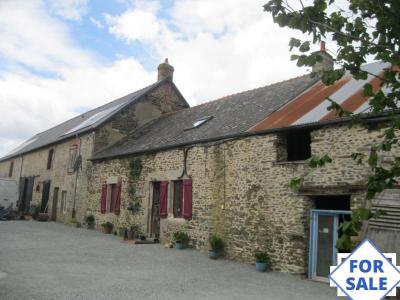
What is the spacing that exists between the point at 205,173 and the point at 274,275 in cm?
411

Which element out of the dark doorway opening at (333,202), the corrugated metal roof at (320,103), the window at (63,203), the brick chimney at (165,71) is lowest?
the window at (63,203)

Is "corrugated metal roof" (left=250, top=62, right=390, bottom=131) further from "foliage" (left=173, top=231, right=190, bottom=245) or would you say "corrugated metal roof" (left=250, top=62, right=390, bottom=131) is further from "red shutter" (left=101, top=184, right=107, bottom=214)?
"red shutter" (left=101, top=184, right=107, bottom=214)

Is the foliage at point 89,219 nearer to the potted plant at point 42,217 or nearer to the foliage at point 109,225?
the foliage at point 109,225

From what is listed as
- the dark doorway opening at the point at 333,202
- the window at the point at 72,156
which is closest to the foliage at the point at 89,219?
the window at the point at 72,156

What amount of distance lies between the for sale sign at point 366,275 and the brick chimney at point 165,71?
19.6 metres

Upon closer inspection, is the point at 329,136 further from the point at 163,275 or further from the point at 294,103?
the point at 163,275

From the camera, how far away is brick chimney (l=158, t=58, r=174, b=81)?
2200 cm

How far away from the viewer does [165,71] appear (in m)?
22.0

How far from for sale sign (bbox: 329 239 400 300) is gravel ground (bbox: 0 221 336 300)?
4059mm

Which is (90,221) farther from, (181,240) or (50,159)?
(50,159)

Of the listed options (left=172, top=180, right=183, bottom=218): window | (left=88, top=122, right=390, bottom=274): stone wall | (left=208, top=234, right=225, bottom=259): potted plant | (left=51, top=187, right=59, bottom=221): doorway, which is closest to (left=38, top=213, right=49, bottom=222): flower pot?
(left=51, top=187, right=59, bottom=221): doorway

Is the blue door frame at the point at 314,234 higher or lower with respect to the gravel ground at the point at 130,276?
higher

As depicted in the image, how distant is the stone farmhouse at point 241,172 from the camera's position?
873cm

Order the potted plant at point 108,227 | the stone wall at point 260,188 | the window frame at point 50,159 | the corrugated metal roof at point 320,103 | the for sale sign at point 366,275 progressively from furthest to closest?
the window frame at point 50,159, the potted plant at point 108,227, the corrugated metal roof at point 320,103, the stone wall at point 260,188, the for sale sign at point 366,275
